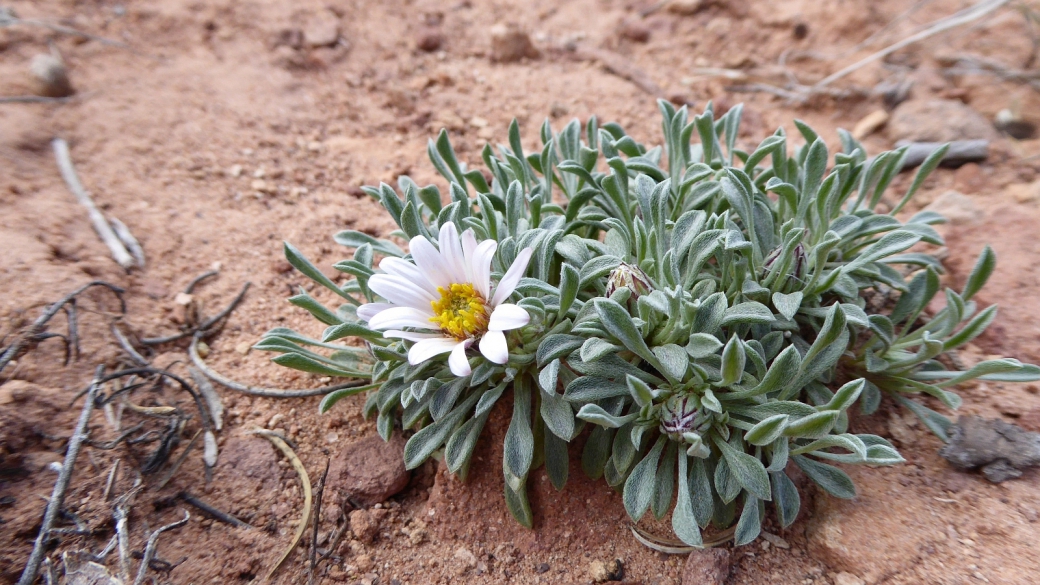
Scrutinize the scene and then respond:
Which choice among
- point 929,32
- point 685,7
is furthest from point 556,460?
point 685,7

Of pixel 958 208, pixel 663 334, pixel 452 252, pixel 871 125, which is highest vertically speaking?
pixel 452 252

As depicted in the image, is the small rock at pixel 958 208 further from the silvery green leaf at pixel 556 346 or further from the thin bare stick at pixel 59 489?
the thin bare stick at pixel 59 489

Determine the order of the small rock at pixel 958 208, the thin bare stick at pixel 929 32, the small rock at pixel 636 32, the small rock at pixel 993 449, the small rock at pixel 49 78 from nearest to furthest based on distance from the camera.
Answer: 1. the small rock at pixel 993 449
2. the small rock at pixel 958 208
3. the small rock at pixel 49 78
4. the thin bare stick at pixel 929 32
5. the small rock at pixel 636 32

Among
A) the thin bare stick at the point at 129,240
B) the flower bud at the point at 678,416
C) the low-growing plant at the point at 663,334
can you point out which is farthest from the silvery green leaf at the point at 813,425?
the thin bare stick at the point at 129,240

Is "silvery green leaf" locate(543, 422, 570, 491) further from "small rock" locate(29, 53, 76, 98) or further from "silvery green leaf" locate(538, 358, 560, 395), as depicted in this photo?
"small rock" locate(29, 53, 76, 98)

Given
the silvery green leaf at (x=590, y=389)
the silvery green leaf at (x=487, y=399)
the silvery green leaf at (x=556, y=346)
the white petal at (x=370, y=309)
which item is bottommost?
the silvery green leaf at (x=487, y=399)

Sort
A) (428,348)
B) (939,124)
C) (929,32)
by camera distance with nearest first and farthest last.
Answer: (428,348)
(939,124)
(929,32)

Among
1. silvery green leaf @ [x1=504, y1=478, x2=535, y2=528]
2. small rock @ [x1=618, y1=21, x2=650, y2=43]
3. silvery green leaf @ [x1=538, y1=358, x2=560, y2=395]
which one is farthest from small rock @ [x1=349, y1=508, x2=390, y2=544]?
small rock @ [x1=618, y1=21, x2=650, y2=43]

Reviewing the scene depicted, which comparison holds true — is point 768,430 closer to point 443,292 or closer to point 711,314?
point 711,314
